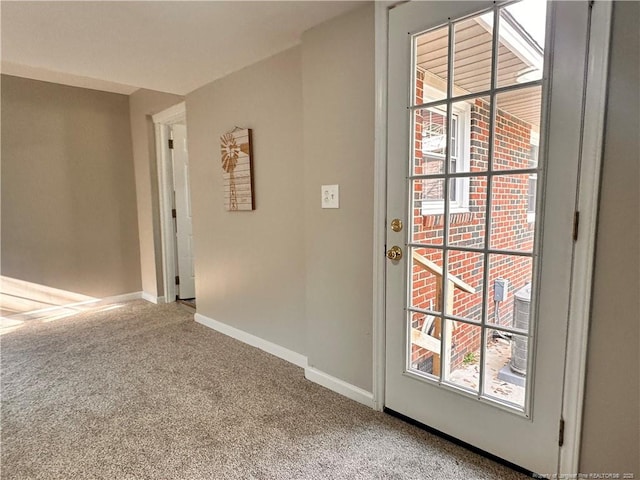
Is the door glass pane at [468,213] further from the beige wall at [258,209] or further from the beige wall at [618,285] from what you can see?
the beige wall at [258,209]

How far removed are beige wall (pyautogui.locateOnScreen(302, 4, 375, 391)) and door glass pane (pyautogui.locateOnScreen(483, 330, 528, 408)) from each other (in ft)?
1.95

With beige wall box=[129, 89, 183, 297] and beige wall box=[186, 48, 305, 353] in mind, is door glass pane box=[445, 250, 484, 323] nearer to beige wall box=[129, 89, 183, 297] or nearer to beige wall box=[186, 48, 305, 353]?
beige wall box=[186, 48, 305, 353]

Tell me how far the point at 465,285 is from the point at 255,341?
177 centimetres

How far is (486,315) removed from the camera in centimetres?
148

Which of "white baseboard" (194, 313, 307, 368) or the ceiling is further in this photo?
"white baseboard" (194, 313, 307, 368)

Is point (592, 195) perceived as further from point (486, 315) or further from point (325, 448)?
point (325, 448)

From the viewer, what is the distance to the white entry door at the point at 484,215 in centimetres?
126

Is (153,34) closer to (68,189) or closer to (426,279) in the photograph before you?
(426,279)

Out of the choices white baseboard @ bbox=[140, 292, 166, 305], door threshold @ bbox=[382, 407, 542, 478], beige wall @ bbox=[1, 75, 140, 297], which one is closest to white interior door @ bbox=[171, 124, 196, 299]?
white baseboard @ bbox=[140, 292, 166, 305]

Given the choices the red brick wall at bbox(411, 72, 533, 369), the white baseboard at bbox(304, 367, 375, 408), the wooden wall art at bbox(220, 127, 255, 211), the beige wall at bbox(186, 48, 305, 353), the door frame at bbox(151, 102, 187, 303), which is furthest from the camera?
the door frame at bbox(151, 102, 187, 303)

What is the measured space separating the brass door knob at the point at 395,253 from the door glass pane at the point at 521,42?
2.66 feet

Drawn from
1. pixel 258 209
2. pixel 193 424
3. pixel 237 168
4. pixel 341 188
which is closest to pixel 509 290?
pixel 341 188

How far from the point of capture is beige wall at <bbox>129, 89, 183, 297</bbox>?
3.76 m

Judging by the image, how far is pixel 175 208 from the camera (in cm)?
392
